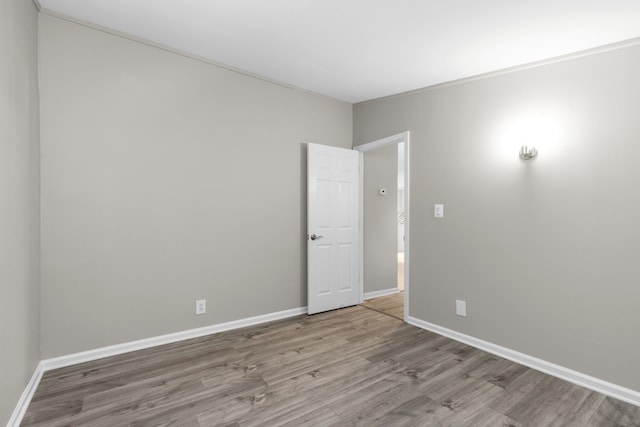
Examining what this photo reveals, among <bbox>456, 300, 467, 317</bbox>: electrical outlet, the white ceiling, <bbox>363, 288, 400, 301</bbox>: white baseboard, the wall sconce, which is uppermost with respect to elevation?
the white ceiling

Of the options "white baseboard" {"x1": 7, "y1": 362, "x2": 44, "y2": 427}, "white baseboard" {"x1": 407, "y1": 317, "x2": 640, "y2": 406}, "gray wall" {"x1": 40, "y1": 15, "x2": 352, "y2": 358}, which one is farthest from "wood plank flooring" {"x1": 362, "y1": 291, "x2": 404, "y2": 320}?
"white baseboard" {"x1": 7, "y1": 362, "x2": 44, "y2": 427}

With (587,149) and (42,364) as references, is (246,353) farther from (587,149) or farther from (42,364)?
(587,149)

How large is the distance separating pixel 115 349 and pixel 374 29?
3.30 m

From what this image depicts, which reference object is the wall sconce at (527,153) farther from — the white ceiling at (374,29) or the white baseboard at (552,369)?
the white baseboard at (552,369)

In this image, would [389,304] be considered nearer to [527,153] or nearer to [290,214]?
[290,214]

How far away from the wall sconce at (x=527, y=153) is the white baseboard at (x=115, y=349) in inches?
112

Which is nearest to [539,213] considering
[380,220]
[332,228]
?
[332,228]

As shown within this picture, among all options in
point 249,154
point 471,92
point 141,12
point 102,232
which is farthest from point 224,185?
point 471,92

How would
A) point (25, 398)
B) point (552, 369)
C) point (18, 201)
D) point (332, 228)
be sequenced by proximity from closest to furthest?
point (18, 201) → point (25, 398) → point (552, 369) → point (332, 228)

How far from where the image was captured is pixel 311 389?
2.28 m

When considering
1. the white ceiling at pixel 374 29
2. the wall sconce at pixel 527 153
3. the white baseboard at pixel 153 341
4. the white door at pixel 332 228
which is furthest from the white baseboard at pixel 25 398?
the wall sconce at pixel 527 153

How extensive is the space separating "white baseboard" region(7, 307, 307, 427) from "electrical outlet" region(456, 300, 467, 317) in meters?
1.83

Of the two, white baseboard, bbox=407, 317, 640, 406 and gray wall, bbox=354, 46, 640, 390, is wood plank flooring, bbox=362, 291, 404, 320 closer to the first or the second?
gray wall, bbox=354, 46, 640, 390

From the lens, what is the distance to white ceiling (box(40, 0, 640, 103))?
2132 mm
